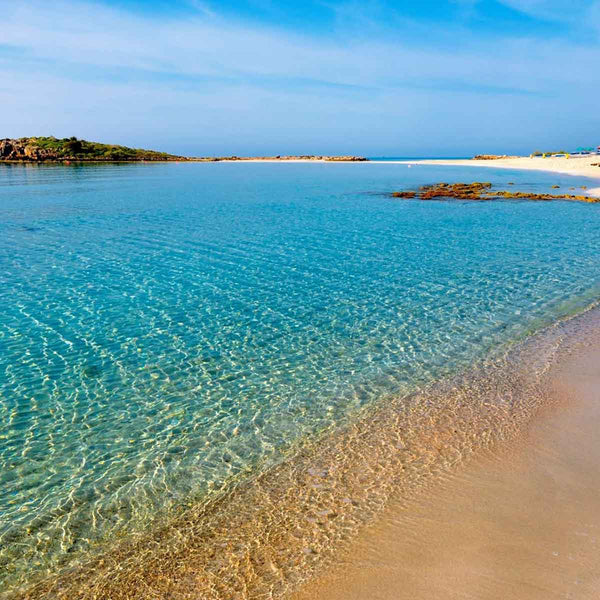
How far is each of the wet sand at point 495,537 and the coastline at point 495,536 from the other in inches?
0.5

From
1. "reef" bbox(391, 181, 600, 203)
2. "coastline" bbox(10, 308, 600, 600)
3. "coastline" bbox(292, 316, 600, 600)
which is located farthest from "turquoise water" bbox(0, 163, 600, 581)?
"reef" bbox(391, 181, 600, 203)

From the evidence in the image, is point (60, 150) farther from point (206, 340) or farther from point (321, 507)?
point (321, 507)

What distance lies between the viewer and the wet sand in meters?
5.67

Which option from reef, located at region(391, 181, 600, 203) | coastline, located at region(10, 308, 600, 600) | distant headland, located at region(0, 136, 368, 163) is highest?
distant headland, located at region(0, 136, 368, 163)

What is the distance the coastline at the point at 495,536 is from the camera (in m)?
5.68

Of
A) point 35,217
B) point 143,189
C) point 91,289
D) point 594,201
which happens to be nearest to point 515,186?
point 594,201

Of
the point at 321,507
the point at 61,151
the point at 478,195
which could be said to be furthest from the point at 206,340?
the point at 61,151

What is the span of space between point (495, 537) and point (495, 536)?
2 centimetres

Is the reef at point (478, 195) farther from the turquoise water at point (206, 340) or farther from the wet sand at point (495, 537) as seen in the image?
the wet sand at point (495, 537)

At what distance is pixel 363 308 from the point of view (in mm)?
16453

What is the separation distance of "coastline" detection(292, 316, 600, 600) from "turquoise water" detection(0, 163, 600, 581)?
271cm

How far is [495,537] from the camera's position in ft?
21.1

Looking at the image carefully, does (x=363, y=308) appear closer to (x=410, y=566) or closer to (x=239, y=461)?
(x=239, y=461)

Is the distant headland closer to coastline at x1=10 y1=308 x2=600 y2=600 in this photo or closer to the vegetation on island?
the vegetation on island
